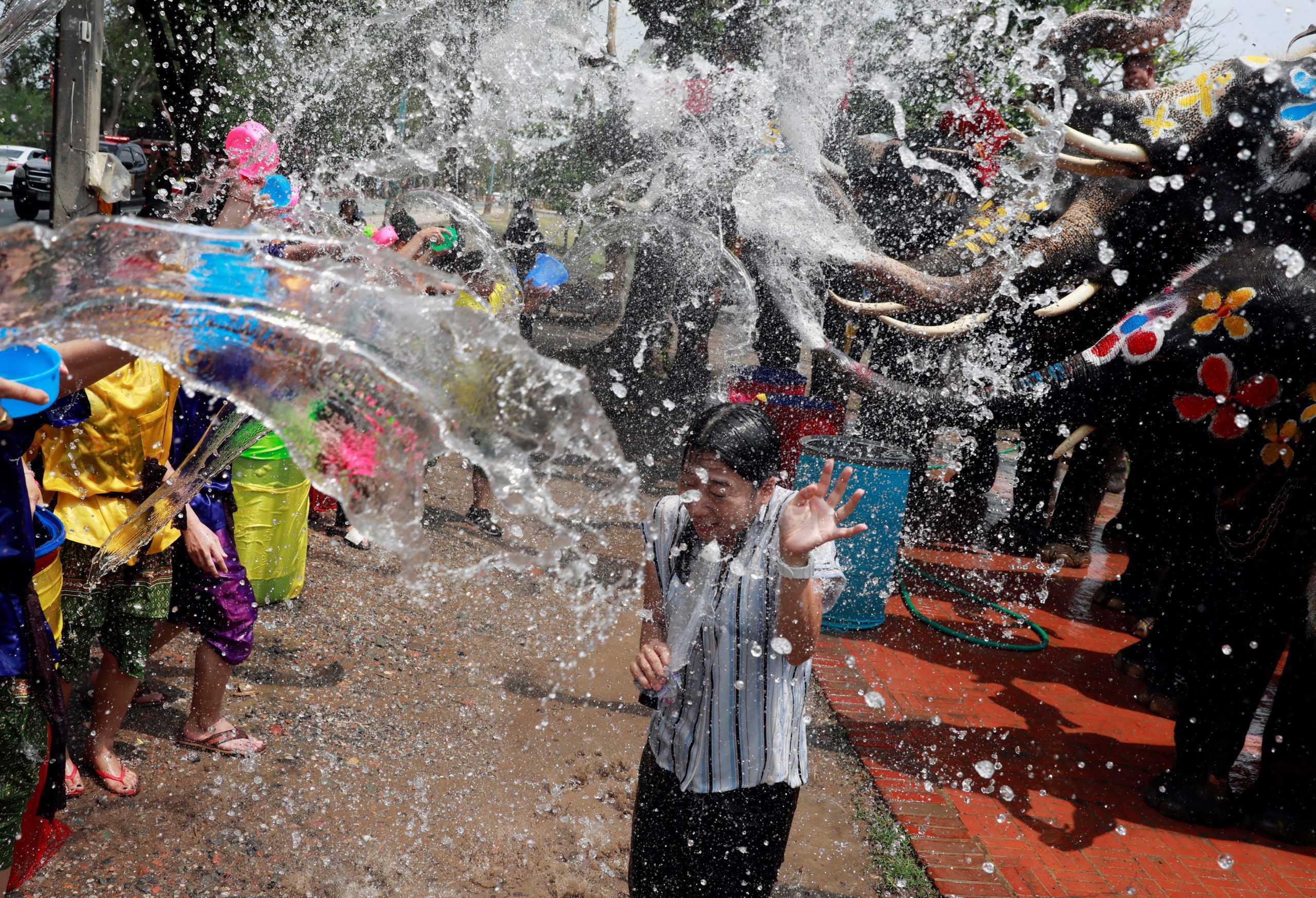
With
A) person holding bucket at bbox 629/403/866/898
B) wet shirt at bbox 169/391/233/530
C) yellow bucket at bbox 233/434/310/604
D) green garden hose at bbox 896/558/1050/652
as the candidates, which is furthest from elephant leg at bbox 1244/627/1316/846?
yellow bucket at bbox 233/434/310/604

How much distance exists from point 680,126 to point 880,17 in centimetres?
295

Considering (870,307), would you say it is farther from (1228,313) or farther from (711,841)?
(711,841)

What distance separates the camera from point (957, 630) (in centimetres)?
618

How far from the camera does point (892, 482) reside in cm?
590

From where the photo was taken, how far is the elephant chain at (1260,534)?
163 inches

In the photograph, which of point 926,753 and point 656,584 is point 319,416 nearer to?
point 656,584

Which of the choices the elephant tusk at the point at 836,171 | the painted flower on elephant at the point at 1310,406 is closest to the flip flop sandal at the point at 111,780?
the painted flower on elephant at the point at 1310,406

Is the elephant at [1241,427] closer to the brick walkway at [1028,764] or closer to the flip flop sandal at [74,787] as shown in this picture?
the brick walkway at [1028,764]

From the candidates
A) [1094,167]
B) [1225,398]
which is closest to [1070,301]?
[1094,167]

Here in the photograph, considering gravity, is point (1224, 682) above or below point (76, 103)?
below

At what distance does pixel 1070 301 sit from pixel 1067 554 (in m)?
2.86

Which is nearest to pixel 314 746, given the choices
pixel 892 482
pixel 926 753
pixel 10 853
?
pixel 10 853

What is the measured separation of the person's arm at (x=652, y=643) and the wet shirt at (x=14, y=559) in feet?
4.52

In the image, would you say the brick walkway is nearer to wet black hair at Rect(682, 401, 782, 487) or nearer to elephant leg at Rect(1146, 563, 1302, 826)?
elephant leg at Rect(1146, 563, 1302, 826)
